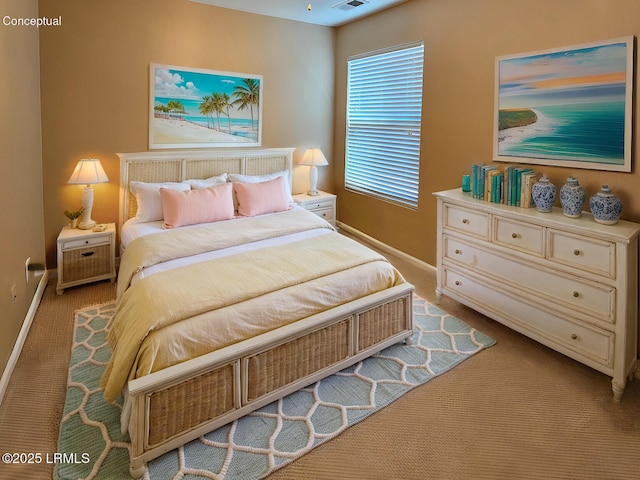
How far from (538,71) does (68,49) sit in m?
3.84

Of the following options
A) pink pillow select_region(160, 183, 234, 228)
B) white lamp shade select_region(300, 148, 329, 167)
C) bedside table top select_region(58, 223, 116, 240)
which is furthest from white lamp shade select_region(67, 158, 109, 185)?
white lamp shade select_region(300, 148, 329, 167)

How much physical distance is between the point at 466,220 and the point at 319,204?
2084 mm

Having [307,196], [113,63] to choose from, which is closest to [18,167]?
[113,63]

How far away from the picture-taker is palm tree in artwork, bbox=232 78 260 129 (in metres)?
4.29

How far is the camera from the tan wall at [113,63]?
342 centimetres

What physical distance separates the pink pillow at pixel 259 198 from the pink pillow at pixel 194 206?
17cm

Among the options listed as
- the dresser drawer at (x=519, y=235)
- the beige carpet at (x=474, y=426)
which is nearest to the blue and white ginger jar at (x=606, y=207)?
the dresser drawer at (x=519, y=235)

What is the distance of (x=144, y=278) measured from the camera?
7.61ft

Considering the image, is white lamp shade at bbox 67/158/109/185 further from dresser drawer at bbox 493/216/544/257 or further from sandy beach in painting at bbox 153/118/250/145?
dresser drawer at bbox 493/216/544/257

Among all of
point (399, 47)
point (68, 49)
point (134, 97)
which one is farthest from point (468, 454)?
point (68, 49)

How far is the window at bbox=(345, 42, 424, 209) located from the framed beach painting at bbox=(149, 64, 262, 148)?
122 centimetres

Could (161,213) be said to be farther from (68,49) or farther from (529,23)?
(529,23)

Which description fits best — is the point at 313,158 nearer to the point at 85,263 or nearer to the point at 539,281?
the point at 85,263

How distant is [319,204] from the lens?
15.4 ft
